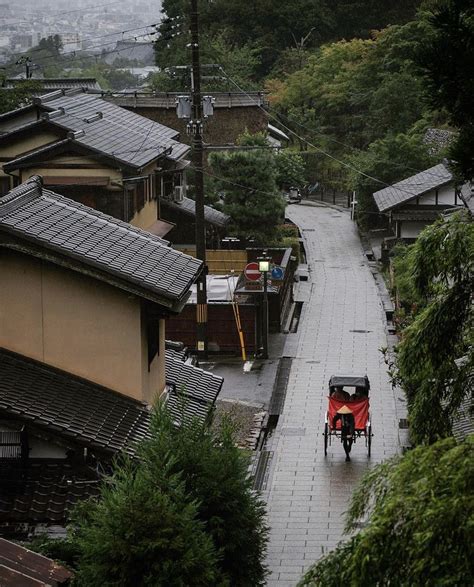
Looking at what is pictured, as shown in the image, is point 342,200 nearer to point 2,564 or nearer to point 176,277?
point 176,277

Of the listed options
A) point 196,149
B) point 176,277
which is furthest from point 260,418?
point 176,277

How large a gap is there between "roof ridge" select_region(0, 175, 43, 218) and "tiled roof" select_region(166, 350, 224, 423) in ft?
11.2

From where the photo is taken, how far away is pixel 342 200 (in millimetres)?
68688

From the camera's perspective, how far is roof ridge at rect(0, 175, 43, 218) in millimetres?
16469

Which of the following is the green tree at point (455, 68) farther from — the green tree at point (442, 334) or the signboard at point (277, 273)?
the signboard at point (277, 273)

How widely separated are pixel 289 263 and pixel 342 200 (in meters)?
28.0

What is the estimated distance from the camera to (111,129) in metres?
37.4

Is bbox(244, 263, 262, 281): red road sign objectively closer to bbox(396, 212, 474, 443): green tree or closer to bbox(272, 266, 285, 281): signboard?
bbox(272, 266, 285, 281): signboard

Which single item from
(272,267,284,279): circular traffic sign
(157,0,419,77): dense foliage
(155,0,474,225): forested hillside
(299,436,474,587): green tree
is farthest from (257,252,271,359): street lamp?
(157,0,419,77): dense foliage

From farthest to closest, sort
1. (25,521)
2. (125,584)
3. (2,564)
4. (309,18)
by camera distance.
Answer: (309,18), (25,521), (125,584), (2,564)

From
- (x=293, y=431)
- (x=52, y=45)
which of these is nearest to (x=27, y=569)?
(x=293, y=431)

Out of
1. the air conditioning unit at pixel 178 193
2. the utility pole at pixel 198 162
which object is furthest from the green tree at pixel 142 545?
the air conditioning unit at pixel 178 193

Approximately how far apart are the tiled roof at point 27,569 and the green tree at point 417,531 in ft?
9.05

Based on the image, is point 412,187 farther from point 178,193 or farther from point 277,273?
point 277,273
